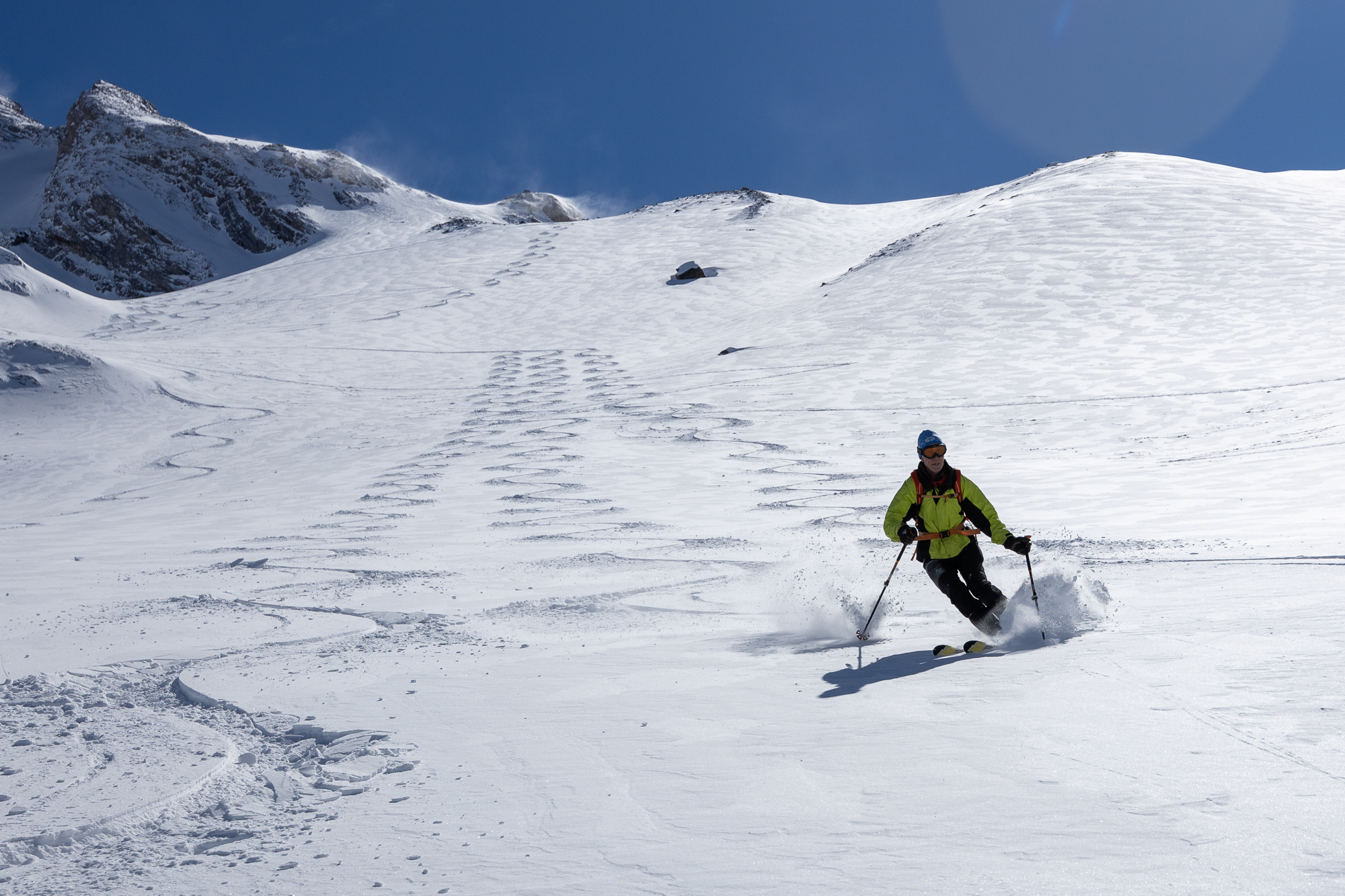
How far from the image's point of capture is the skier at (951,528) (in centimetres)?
498

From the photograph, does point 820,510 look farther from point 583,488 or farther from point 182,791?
point 182,791

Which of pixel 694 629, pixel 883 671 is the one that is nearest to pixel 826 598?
pixel 694 629

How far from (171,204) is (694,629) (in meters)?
→ 86.5

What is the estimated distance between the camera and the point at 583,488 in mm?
11258

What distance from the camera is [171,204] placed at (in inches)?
3012

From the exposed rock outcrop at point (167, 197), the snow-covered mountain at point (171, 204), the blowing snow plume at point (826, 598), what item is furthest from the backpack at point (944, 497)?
the exposed rock outcrop at point (167, 197)

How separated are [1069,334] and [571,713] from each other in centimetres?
1955

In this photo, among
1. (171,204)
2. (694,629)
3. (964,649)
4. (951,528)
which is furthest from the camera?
(171,204)

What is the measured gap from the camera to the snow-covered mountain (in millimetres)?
71000

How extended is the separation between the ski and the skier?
26 centimetres

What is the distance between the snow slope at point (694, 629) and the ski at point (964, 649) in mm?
112

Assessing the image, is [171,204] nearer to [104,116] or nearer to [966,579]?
[104,116]

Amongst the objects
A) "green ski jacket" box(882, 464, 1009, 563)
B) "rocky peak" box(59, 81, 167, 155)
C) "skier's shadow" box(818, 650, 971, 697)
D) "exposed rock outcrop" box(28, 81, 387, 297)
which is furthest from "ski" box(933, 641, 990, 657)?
"rocky peak" box(59, 81, 167, 155)

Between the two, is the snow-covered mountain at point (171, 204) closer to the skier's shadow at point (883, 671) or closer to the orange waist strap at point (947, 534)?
the orange waist strap at point (947, 534)
